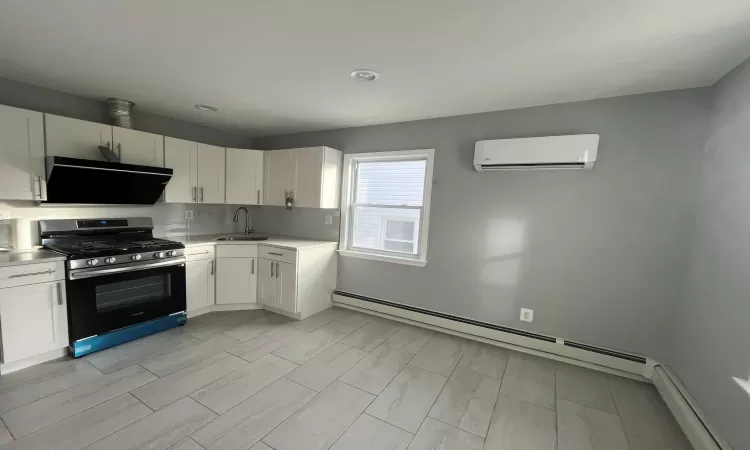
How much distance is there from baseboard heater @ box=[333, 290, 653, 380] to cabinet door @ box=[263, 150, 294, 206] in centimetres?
159

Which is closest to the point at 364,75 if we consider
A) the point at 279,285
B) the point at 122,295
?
the point at 279,285

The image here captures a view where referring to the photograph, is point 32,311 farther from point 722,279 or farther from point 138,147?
point 722,279

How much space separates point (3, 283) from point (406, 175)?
3501mm

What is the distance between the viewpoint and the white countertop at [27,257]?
2184mm

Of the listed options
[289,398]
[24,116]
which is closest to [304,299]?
[289,398]

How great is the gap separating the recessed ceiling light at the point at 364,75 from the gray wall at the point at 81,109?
2.69m

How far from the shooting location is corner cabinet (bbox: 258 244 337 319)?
3412 mm

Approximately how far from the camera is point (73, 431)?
1.70 meters

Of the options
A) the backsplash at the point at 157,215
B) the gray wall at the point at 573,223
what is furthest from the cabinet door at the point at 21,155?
the gray wall at the point at 573,223

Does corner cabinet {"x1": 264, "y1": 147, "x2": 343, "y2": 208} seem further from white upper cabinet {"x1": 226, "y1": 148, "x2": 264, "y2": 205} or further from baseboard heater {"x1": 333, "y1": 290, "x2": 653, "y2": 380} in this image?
baseboard heater {"x1": 333, "y1": 290, "x2": 653, "y2": 380}

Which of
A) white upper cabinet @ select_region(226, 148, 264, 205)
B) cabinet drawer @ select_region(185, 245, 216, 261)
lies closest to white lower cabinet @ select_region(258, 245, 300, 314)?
cabinet drawer @ select_region(185, 245, 216, 261)

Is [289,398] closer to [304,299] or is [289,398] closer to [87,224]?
[304,299]

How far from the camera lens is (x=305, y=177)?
3.73m

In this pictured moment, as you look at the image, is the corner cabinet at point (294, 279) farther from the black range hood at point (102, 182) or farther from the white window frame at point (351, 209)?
the black range hood at point (102, 182)
